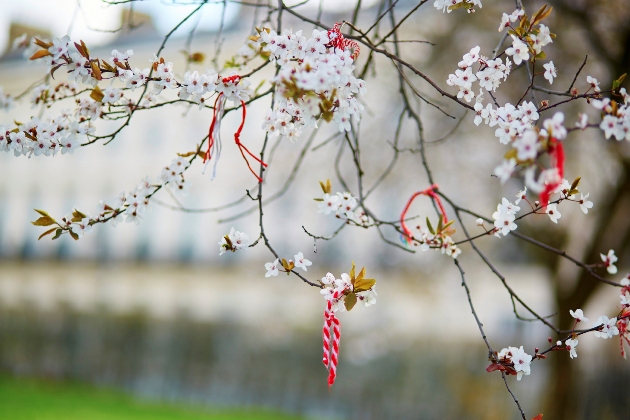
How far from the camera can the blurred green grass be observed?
22.6 ft

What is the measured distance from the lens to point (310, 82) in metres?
1.21

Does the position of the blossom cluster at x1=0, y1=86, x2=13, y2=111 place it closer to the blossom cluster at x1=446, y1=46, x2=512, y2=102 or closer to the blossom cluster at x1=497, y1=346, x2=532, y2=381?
the blossom cluster at x1=446, y1=46, x2=512, y2=102

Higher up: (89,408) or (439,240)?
(439,240)

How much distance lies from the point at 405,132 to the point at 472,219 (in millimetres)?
1263

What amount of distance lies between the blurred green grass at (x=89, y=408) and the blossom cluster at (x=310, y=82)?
6.01m

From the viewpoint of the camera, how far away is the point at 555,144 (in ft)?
3.64

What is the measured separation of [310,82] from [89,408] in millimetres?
7380

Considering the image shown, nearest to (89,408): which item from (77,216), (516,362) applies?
(77,216)

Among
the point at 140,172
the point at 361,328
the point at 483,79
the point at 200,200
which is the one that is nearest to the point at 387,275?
the point at 361,328

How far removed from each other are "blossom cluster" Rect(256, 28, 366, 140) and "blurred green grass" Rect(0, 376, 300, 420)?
19.7 feet

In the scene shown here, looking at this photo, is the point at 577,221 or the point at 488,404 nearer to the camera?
the point at 577,221

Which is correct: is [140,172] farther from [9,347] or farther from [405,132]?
[405,132]

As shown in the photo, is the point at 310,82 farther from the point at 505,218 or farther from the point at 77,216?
the point at 77,216

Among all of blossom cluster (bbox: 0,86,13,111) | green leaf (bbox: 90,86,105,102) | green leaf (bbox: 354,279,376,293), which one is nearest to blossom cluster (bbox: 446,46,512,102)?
green leaf (bbox: 354,279,376,293)
